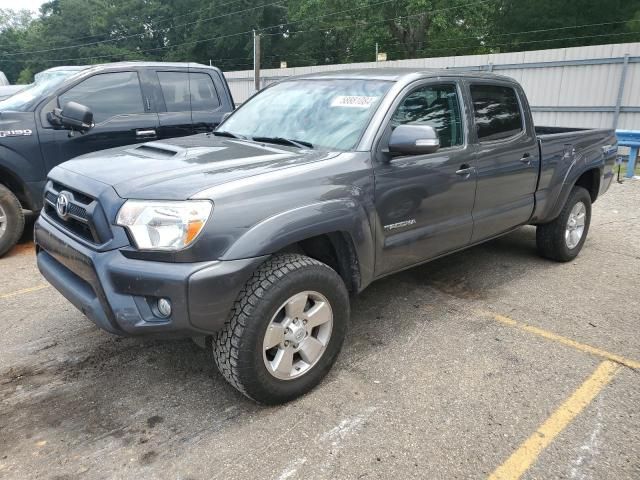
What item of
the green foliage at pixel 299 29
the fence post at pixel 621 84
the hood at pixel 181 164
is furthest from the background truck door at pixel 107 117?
the green foliage at pixel 299 29

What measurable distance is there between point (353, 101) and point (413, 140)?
0.62 metres

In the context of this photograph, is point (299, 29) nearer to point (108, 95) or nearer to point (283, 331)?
point (108, 95)

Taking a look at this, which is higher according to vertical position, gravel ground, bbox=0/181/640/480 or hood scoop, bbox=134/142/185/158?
hood scoop, bbox=134/142/185/158

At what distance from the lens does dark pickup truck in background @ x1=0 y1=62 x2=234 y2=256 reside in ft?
17.5

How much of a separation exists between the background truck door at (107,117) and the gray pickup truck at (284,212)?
226cm

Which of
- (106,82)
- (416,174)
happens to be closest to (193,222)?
(416,174)

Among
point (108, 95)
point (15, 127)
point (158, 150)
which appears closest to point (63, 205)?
point (158, 150)

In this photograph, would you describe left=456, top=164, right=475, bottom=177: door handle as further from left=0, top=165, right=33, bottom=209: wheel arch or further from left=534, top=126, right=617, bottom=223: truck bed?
left=0, top=165, right=33, bottom=209: wheel arch

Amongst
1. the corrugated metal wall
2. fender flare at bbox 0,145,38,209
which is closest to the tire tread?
fender flare at bbox 0,145,38,209

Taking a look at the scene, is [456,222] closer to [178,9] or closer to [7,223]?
[7,223]

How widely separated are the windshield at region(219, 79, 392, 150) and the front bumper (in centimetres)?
117

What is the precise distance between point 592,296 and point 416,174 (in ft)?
7.11

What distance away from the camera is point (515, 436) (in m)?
2.64

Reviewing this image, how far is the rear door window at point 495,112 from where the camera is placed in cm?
412
